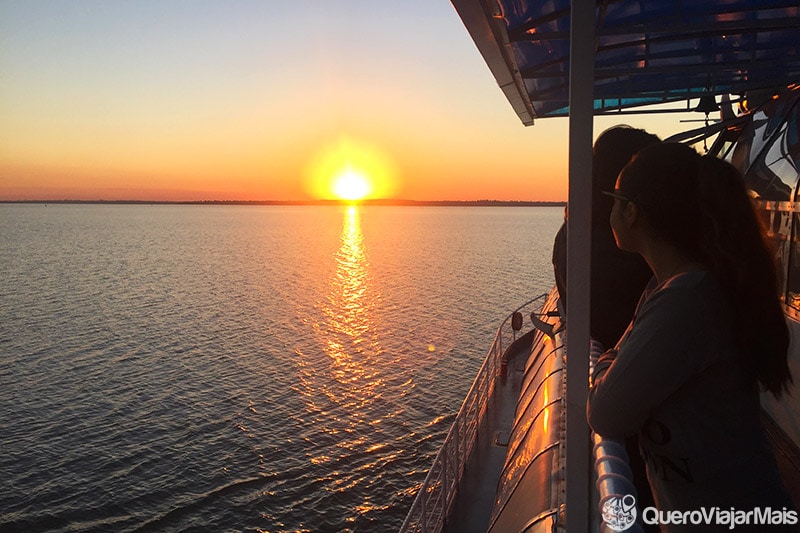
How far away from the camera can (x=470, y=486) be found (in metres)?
10.1

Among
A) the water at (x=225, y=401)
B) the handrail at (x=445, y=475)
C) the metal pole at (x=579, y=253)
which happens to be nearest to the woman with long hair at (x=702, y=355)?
the metal pole at (x=579, y=253)

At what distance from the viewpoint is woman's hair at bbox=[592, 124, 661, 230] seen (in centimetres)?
337

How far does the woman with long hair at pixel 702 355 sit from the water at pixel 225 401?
17.6 metres

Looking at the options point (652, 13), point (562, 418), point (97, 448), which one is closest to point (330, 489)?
point (97, 448)

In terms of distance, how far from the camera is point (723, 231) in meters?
1.87

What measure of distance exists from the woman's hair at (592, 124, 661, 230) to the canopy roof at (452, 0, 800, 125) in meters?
0.87

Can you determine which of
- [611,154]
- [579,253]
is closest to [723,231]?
[579,253]

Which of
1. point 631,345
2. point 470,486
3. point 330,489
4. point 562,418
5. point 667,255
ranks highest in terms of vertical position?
point 667,255

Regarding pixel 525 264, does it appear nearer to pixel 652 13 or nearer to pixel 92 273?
pixel 92 273

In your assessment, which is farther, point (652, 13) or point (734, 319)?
point (652, 13)

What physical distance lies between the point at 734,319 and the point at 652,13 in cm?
390

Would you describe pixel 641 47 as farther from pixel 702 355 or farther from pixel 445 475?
pixel 445 475
